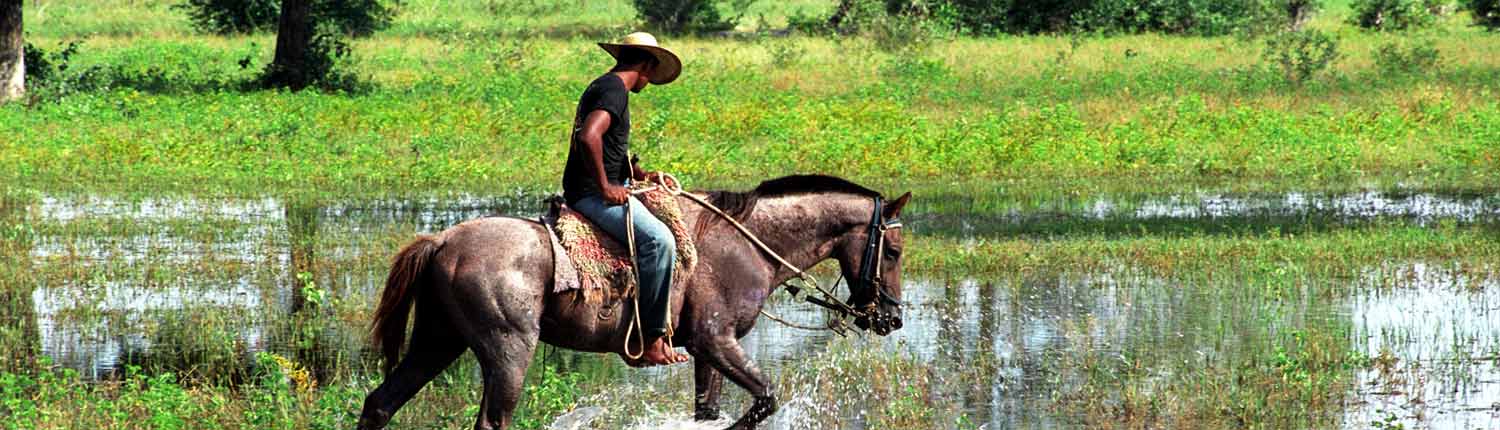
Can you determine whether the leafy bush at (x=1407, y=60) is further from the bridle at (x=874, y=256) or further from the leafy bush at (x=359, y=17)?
the bridle at (x=874, y=256)

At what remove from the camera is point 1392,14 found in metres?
44.0

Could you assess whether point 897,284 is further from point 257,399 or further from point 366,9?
point 366,9

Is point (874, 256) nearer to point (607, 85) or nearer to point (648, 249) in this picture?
point (648, 249)

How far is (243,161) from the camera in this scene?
19.6m

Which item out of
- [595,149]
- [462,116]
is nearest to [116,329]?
[595,149]

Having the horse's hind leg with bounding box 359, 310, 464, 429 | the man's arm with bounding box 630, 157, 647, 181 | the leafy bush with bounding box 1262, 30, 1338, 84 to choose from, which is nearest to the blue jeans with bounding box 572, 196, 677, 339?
the man's arm with bounding box 630, 157, 647, 181

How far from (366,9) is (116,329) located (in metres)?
30.0

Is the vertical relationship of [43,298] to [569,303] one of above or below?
below

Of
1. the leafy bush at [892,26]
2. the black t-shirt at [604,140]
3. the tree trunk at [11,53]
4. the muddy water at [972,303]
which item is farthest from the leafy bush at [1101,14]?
the black t-shirt at [604,140]

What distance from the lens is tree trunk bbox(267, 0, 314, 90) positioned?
2806 cm

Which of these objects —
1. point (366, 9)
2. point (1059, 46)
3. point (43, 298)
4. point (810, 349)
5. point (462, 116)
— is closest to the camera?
point (810, 349)

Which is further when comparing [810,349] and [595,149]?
[810,349]

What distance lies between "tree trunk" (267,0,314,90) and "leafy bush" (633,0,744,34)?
17.9m

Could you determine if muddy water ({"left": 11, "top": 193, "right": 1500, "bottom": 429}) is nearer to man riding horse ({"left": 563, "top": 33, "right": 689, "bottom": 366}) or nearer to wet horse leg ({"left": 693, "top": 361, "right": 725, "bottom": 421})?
wet horse leg ({"left": 693, "top": 361, "right": 725, "bottom": 421})
